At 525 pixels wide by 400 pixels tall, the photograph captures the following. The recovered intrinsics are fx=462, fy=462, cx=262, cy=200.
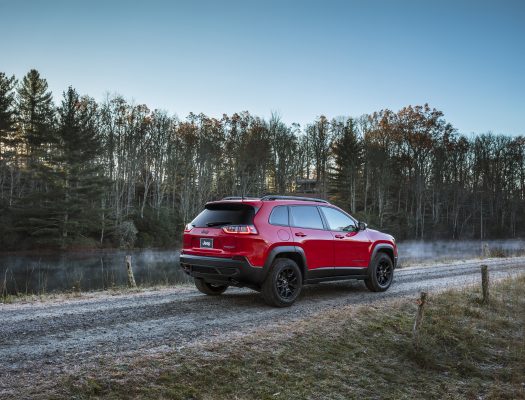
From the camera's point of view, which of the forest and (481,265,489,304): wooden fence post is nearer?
(481,265,489,304): wooden fence post

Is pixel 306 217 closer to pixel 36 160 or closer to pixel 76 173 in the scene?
pixel 76 173

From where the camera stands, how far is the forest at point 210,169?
3594cm

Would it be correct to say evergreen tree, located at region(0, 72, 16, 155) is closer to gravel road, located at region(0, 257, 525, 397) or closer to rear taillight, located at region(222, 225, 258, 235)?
gravel road, located at region(0, 257, 525, 397)

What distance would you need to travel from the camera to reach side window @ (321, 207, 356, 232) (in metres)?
9.41

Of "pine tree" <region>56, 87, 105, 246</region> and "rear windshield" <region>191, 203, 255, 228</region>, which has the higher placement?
"pine tree" <region>56, 87, 105, 246</region>

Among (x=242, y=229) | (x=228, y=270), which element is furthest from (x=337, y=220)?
(x=228, y=270)

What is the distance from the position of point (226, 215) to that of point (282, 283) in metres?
1.63

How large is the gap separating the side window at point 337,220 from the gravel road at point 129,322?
1498 millimetres

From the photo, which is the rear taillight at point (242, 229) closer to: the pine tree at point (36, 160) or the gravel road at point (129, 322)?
the gravel road at point (129, 322)

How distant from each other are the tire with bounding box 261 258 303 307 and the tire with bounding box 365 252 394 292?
247 cm

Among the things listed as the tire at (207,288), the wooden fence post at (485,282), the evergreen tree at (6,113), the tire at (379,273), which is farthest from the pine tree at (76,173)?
the wooden fence post at (485,282)

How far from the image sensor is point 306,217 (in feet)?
29.3

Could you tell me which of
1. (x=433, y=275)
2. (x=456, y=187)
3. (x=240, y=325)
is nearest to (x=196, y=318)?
(x=240, y=325)

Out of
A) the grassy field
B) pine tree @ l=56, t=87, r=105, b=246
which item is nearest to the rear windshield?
the grassy field
